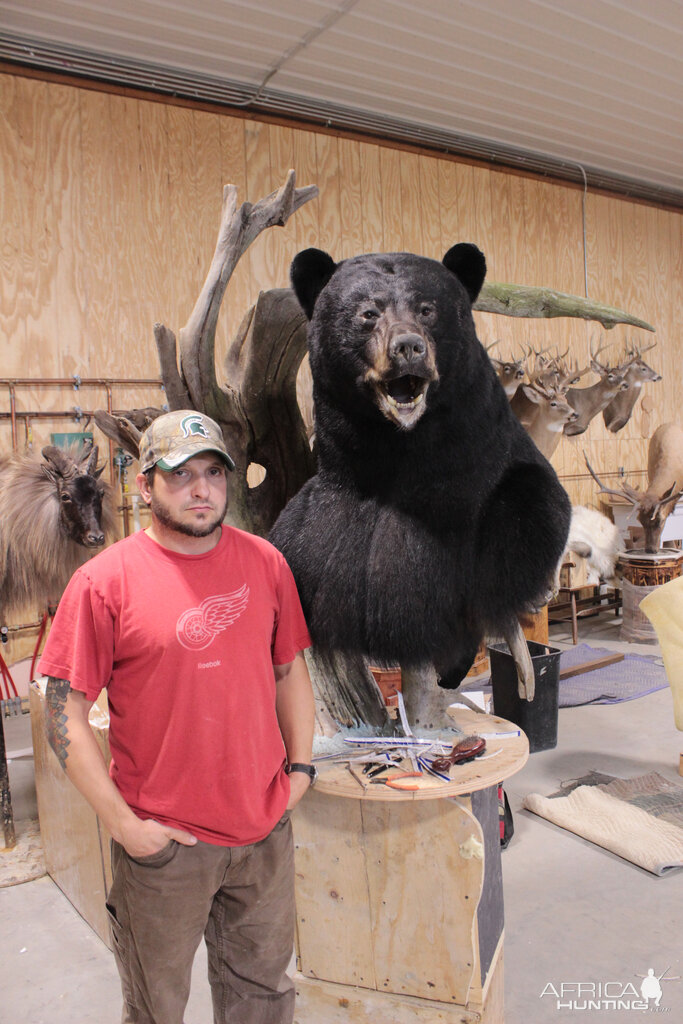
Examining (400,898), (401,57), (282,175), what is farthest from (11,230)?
(400,898)

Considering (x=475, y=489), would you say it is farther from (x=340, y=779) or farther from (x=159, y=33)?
(x=159, y=33)

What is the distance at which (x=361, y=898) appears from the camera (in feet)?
5.92

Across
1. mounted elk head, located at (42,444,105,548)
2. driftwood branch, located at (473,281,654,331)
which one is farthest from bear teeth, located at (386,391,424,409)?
mounted elk head, located at (42,444,105,548)

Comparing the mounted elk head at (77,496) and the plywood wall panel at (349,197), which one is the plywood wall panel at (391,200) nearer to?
the plywood wall panel at (349,197)

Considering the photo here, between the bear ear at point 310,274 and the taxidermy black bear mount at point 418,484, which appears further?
the bear ear at point 310,274

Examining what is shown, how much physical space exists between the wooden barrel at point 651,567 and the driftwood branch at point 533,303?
4.22m

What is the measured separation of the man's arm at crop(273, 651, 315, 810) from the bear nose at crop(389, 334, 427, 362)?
660 millimetres

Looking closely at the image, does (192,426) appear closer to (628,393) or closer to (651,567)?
(628,393)

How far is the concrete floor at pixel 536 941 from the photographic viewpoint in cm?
217

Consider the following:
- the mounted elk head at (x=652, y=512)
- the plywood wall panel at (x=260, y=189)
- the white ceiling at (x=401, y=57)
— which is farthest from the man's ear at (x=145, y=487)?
the mounted elk head at (x=652, y=512)

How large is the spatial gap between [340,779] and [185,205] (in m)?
4.02

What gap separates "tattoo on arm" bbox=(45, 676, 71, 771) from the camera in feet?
4.38

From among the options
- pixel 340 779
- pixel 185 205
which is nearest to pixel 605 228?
pixel 185 205

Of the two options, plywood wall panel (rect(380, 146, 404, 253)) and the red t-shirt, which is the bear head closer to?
the red t-shirt
